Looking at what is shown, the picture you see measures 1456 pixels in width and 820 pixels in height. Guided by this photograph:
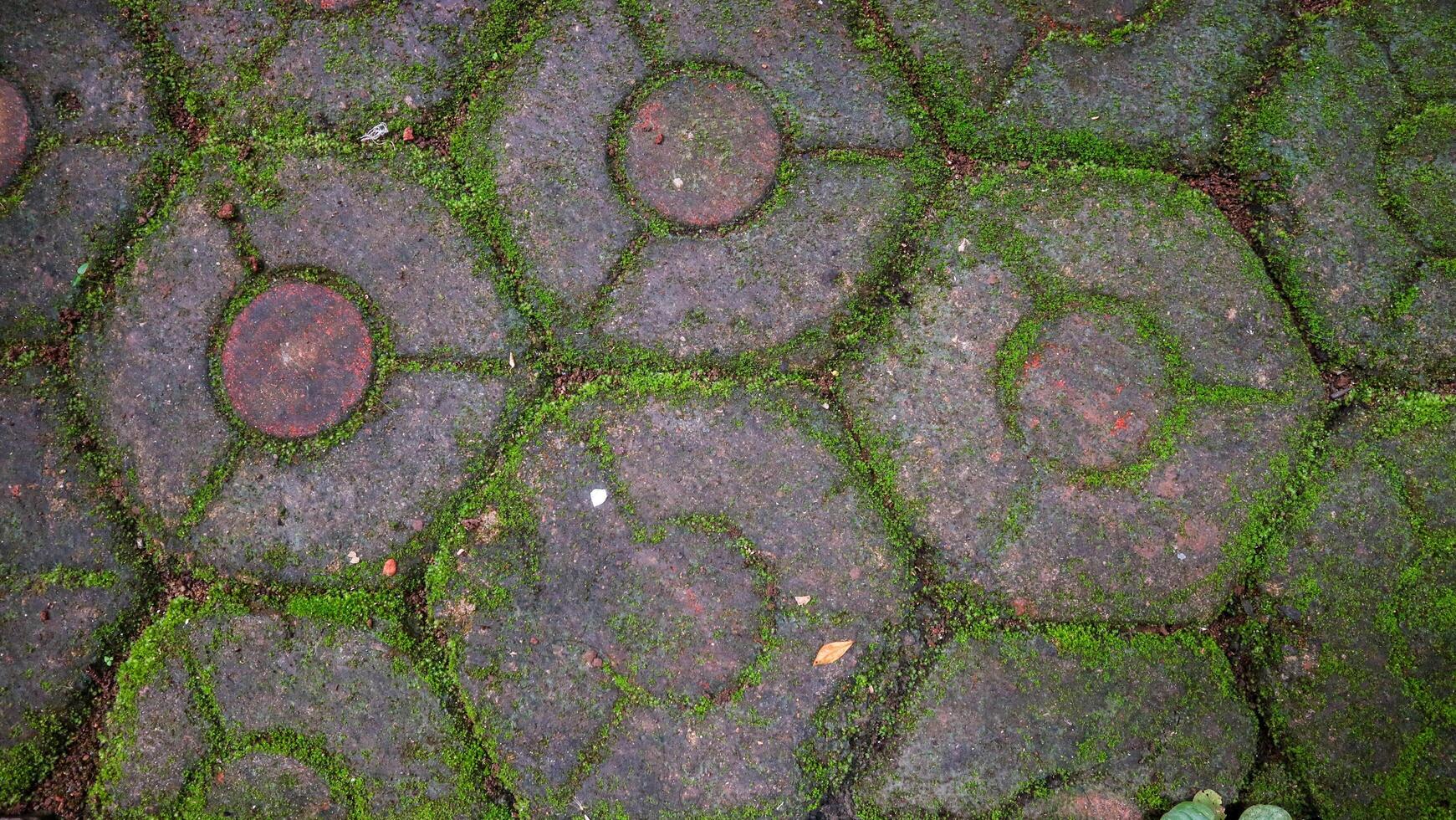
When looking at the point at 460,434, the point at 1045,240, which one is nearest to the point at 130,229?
the point at 460,434

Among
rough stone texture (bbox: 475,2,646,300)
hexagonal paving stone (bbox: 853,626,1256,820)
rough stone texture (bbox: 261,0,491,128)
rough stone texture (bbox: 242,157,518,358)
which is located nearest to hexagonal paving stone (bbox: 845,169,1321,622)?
hexagonal paving stone (bbox: 853,626,1256,820)

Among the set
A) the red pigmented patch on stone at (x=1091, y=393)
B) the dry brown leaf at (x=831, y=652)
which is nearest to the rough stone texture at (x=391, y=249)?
the dry brown leaf at (x=831, y=652)

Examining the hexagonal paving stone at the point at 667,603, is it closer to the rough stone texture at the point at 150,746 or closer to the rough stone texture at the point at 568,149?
the rough stone texture at the point at 568,149

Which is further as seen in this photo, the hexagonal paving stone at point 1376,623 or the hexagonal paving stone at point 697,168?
the hexagonal paving stone at point 697,168

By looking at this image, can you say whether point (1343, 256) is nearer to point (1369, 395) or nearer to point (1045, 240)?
point (1369, 395)

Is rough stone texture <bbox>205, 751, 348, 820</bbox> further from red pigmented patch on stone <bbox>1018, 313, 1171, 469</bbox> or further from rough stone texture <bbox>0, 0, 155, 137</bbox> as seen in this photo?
red pigmented patch on stone <bbox>1018, 313, 1171, 469</bbox>

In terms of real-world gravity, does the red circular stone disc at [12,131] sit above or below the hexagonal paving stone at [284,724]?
above
